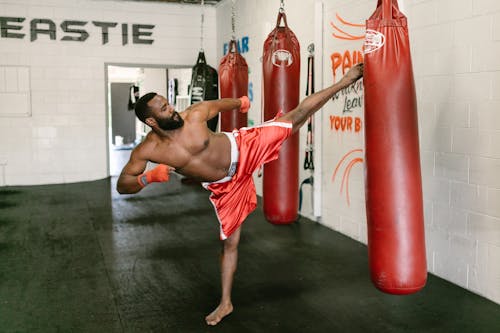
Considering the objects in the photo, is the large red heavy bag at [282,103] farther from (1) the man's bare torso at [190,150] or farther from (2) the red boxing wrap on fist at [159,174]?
(2) the red boxing wrap on fist at [159,174]

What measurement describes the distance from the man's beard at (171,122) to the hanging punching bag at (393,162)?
1021mm

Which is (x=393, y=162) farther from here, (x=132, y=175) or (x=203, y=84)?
(x=203, y=84)

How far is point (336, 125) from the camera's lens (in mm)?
4969

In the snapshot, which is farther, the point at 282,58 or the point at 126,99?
the point at 126,99

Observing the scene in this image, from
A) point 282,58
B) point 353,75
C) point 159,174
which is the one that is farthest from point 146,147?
point 282,58

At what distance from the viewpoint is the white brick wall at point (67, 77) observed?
802 centimetres

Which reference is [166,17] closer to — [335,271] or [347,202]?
[347,202]

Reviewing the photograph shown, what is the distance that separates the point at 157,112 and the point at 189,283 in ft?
5.09

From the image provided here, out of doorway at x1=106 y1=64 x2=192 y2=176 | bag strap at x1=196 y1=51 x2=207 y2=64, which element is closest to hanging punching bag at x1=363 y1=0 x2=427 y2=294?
bag strap at x1=196 y1=51 x2=207 y2=64

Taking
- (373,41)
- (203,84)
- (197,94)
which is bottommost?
(373,41)

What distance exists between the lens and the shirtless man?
271 cm

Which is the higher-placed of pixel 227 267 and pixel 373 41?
pixel 373 41

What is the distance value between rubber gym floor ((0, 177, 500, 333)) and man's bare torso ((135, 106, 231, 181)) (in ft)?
3.12

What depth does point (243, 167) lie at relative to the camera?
2953 millimetres
